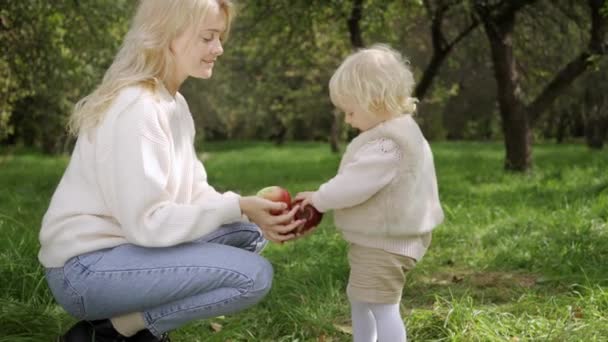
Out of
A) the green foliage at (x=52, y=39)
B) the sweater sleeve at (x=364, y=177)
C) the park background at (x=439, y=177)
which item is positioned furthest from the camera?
the green foliage at (x=52, y=39)

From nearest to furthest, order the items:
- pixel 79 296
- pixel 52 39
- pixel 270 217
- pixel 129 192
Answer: pixel 129 192 < pixel 79 296 < pixel 270 217 < pixel 52 39

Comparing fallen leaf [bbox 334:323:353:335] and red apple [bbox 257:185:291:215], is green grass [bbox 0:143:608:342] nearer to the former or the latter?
fallen leaf [bbox 334:323:353:335]

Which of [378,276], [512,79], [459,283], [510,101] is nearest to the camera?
[378,276]

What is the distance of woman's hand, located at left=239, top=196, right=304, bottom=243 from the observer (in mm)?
2787

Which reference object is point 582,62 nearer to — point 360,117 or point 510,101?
point 510,101

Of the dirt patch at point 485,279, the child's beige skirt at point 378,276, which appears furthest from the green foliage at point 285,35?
the child's beige skirt at point 378,276

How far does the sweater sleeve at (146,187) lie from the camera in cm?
246

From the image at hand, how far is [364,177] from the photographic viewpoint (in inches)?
115

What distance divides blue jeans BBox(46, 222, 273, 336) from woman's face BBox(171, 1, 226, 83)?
2.25 feet

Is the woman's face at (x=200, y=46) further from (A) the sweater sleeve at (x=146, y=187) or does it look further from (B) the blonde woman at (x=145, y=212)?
(A) the sweater sleeve at (x=146, y=187)

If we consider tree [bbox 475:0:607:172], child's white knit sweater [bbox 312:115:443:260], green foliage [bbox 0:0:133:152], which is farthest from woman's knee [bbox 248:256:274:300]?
tree [bbox 475:0:607:172]

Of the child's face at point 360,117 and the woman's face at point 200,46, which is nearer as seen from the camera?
the woman's face at point 200,46

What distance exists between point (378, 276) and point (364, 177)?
0.42 meters

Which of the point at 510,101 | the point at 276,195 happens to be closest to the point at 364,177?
the point at 276,195
